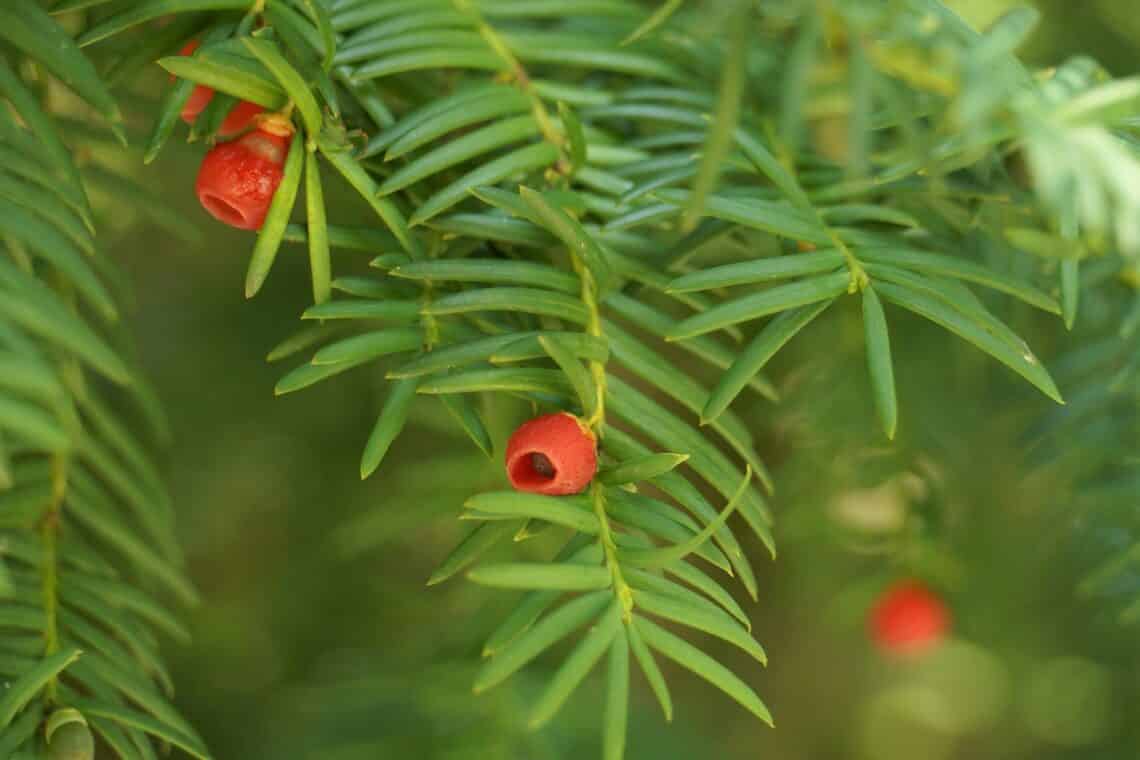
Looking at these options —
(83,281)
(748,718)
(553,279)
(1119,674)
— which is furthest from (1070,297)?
(748,718)

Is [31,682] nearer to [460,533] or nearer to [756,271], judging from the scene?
[756,271]

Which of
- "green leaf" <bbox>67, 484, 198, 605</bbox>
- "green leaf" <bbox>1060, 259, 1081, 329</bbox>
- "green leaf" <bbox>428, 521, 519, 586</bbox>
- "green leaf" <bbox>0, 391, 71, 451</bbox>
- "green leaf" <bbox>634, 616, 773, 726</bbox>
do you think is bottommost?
"green leaf" <bbox>67, 484, 198, 605</bbox>

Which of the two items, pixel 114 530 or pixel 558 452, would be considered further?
pixel 114 530

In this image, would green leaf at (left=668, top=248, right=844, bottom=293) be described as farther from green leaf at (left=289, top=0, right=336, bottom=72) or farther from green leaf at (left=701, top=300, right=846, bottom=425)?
green leaf at (left=289, top=0, right=336, bottom=72)

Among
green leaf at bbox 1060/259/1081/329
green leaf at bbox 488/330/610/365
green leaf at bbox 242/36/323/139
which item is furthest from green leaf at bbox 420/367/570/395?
green leaf at bbox 1060/259/1081/329

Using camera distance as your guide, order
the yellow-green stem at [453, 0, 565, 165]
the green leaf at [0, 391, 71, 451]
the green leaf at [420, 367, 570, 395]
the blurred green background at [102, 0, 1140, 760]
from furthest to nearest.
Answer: the blurred green background at [102, 0, 1140, 760], the yellow-green stem at [453, 0, 565, 165], the green leaf at [420, 367, 570, 395], the green leaf at [0, 391, 71, 451]

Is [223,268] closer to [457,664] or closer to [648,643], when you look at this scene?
[457,664]

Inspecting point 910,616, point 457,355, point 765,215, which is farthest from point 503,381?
point 910,616
